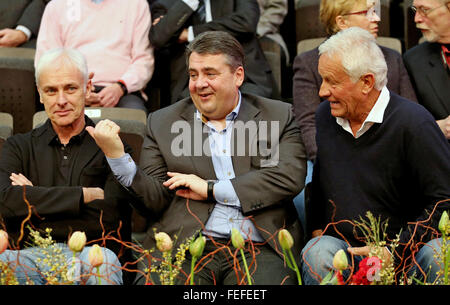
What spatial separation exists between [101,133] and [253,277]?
1.85 feet

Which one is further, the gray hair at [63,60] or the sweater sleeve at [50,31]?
the sweater sleeve at [50,31]

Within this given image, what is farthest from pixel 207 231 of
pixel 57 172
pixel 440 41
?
pixel 440 41

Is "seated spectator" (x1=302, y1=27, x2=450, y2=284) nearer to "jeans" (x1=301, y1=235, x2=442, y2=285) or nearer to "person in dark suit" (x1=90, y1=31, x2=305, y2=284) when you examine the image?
"jeans" (x1=301, y1=235, x2=442, y2=285)

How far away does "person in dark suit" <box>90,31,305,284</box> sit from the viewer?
6.68 feet

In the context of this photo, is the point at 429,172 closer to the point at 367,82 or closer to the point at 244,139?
the point at 367,82

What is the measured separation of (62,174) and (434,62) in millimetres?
1384

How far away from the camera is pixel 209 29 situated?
3.07 metres

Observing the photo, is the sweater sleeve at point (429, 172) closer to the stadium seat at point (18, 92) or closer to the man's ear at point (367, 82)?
the man's ear at point (367, 82)

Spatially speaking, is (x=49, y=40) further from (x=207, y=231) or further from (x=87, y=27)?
(x=207, y=231)

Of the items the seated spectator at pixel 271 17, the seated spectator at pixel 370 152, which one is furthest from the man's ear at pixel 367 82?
the seated spectator at pixel 271 17

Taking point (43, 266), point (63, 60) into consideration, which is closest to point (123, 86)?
point (63, 60)

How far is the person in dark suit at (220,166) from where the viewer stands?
2.04 meters
